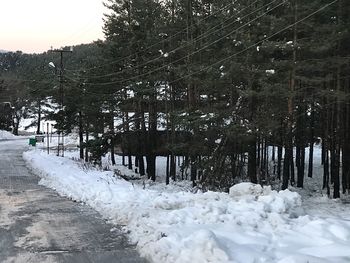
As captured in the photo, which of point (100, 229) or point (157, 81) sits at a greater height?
point (157, 81)

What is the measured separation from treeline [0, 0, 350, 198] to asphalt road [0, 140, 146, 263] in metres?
9.40

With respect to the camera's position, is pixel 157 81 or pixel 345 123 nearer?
pixel 345 123

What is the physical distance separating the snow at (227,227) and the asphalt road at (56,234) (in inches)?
15.0

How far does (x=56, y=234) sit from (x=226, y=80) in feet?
49.5

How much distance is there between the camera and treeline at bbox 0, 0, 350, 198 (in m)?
20.5

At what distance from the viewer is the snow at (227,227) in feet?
23.5

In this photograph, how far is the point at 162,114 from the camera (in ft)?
107

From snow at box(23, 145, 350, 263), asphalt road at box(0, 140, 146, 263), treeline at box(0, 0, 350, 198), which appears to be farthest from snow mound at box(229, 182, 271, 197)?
treeline at box(0, 0, 350, 198)

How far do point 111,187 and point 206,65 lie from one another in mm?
11314

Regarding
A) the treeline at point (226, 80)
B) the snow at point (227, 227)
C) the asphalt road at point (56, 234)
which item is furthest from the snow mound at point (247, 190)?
the treeline at point (226, 80)

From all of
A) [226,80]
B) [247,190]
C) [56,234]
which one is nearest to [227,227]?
[56,234]

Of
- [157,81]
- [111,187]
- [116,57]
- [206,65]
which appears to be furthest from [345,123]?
[116,57]

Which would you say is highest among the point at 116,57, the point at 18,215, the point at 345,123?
the point at 116,57

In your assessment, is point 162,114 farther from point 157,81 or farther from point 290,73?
point 290,73
